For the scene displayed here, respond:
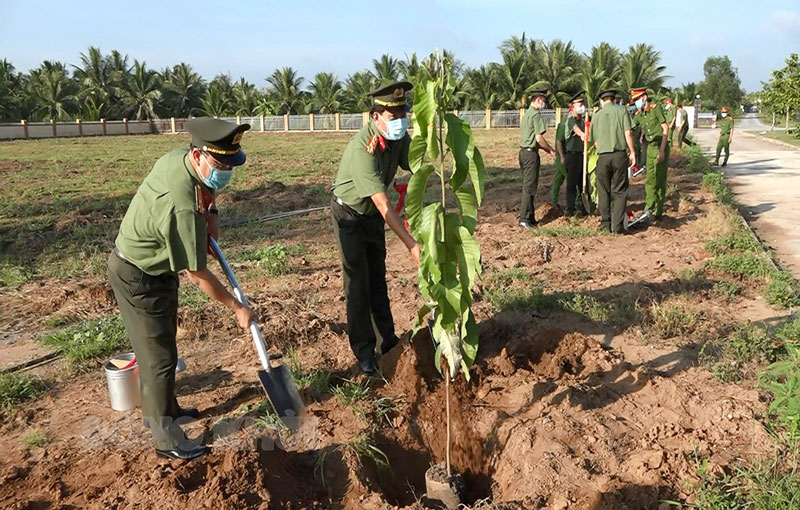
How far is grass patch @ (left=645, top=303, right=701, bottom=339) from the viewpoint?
A: 4867mm

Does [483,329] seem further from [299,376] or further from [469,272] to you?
[469,272]

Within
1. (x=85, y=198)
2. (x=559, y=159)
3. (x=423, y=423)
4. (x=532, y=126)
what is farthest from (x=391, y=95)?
(x=85, y=198)

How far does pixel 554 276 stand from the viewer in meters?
6.41

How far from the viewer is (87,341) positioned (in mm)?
4977

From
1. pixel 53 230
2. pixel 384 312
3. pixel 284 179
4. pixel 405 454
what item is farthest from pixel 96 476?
pixel 284 179

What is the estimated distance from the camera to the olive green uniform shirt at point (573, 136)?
29.4 feet

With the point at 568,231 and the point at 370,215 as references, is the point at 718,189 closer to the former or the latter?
the point at 568,231

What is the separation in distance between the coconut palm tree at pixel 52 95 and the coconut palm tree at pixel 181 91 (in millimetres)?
6928

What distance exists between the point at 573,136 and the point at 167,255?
7294mm

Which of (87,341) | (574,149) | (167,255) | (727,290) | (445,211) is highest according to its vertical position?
(574,149)

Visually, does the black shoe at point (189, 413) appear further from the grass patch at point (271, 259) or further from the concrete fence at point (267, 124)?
the concrete fence at point (267, 124)

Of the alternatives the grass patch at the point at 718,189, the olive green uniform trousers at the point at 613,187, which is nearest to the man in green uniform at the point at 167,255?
the olive green uniform trousers at the point at 613,187

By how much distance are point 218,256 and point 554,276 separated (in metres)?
3.89

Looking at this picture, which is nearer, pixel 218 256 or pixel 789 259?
pixel 218 256
